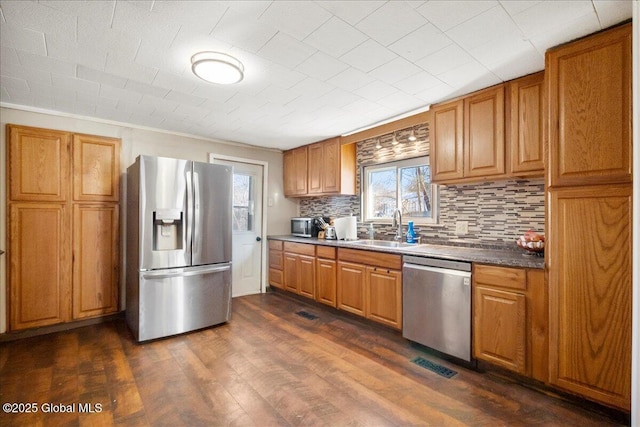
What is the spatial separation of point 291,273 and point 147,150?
235 centimetres

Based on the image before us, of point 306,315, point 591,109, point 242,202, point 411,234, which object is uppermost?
point 591,109

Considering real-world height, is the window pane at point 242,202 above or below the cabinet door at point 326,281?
above

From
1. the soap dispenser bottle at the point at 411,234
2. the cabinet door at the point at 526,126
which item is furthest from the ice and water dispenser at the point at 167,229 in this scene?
the cabinet door at the point at 526,126

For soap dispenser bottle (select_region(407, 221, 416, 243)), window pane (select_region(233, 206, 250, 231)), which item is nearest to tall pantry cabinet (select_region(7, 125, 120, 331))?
window pane (select_region(233, 206, 250, 231))

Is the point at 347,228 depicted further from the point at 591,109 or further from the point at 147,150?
the point at 147,150

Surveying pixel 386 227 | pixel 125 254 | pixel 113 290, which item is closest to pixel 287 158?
pixel 386 227

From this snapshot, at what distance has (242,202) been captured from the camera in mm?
4387

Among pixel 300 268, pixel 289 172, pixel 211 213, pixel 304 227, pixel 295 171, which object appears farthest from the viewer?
pixel 289 172

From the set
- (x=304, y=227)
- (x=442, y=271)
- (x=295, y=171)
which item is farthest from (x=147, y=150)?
(x=442, y=271)

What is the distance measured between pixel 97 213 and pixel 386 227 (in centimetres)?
325

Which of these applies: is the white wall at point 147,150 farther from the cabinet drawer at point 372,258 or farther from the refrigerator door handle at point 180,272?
the cabinet drawer at point 372,258

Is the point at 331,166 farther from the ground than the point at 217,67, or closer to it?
closer to it

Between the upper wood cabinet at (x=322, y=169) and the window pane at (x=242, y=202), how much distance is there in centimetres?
64

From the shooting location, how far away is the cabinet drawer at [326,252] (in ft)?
11.2
